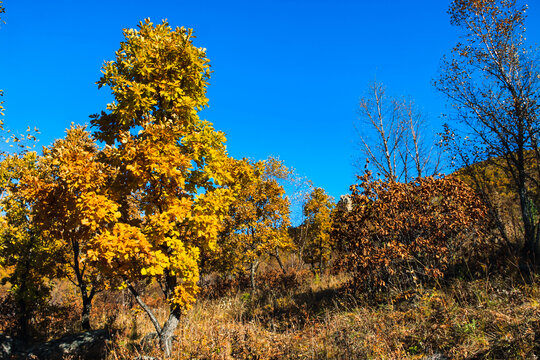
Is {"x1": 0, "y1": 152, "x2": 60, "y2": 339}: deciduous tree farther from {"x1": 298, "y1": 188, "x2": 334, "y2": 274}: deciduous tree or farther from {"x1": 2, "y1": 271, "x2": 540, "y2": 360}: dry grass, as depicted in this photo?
{"x1": 298, "y1": 188, "x2": 334, "y2": 274}: deciduous tree

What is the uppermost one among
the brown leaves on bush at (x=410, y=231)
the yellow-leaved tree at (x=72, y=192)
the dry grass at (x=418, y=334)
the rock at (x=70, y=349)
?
the yellow-leaved tree at (x=72, y=192)

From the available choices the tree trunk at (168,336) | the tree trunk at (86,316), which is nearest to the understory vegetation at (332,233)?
the tree trunk at (168,336)

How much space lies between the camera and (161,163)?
5.07 meters

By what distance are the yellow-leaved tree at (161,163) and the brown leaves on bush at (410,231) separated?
3646mm

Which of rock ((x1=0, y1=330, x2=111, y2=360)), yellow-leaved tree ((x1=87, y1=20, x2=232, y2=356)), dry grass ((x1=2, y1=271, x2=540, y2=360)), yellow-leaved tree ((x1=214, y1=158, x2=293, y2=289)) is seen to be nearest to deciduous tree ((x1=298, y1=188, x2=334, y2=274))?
yellow-leaved tree ((x1=214, y1=158, x2=293, y2=289))

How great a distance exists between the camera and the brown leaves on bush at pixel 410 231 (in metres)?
6.97

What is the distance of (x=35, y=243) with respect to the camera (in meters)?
10.8

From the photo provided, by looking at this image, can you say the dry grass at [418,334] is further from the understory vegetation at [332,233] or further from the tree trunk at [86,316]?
the tree trunk at [86,316]

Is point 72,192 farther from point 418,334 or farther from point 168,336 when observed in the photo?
point 418,334

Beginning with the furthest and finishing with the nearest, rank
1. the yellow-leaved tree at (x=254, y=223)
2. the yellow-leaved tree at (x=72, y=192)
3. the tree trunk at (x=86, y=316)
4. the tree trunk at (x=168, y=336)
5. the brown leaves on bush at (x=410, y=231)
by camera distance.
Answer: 1. the yellow-leaved tree at (x=254, y=223)
2. the tree trunk at (x=86, y=316)
3. the brown leaves on bush at (x=410, y=231)
4. the tree trunk at (x=168, y=336)
5. the yellow-leaved tree at (x=72, y=192)

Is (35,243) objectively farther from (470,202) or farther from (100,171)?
(470,202)

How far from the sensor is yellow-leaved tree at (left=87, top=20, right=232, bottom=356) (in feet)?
16.4

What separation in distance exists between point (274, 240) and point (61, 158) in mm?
10425

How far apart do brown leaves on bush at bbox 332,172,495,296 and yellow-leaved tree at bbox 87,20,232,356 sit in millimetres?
3646
